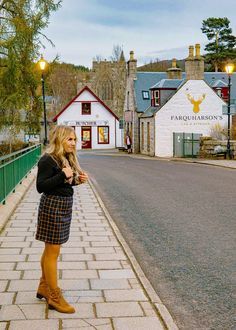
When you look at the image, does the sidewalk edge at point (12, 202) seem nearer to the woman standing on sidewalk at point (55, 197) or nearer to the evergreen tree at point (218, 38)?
the woman standing on sidewalk at point (55, 197)

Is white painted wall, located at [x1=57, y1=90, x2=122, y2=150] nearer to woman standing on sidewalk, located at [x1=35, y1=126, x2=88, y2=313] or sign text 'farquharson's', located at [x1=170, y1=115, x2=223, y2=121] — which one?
sign text 'farquharson's', located at [x1=170, y1=115, x2=223, y2=121]

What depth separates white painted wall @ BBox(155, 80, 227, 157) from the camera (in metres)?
40.2

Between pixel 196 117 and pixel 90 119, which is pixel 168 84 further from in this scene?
pixel 90 119

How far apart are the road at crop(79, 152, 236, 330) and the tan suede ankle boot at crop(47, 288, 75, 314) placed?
108 cm

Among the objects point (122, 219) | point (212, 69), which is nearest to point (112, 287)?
point (122, 219)

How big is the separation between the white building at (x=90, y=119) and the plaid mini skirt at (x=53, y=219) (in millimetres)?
52859

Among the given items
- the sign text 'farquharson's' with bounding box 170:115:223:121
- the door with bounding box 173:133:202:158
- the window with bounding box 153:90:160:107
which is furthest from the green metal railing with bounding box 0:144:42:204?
the window with bounding box 153:90:160:107

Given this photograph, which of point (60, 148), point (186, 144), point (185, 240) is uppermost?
point (60, 148)

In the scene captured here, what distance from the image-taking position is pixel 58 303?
4.84 meters

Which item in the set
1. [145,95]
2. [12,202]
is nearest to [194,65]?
[145,95]

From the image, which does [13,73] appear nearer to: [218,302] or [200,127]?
[218,302]

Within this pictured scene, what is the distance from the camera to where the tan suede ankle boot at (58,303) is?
188 inches

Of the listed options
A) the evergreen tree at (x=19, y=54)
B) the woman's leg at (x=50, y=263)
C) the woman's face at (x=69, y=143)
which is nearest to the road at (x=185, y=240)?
the woman's leg at (x=50, y=263)

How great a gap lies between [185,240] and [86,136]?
50.2 meters
